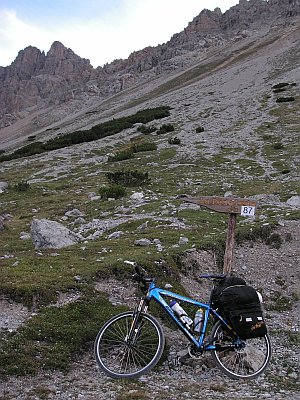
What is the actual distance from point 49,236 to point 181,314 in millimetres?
7108

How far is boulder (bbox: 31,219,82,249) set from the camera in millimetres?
13203

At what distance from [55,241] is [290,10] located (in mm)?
134505

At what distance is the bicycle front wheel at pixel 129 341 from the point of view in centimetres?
719

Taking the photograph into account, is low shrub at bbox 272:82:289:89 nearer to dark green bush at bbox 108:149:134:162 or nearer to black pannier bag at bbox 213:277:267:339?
dark green bush at bbox 108:149:134:162

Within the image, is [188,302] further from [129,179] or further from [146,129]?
[146,129]

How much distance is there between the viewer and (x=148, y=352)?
731 centimetres

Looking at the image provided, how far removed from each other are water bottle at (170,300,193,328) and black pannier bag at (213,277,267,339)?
2.04ft

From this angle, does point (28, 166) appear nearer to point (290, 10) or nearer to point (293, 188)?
point (293, 188)

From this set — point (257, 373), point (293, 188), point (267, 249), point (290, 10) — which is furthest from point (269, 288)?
point (290, 10)

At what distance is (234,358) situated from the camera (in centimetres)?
750

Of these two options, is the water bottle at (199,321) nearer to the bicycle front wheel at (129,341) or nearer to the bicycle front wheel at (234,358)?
the bicycle front wheel at (234,358)

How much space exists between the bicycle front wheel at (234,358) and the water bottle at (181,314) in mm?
465

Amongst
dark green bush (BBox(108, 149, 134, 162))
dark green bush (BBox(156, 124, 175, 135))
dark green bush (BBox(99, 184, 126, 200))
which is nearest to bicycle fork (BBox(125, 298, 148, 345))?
dark green bush (BBox(99, 184, 126, 200))

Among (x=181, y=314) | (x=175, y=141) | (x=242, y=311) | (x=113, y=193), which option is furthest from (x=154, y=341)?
(x=175, y=141)
